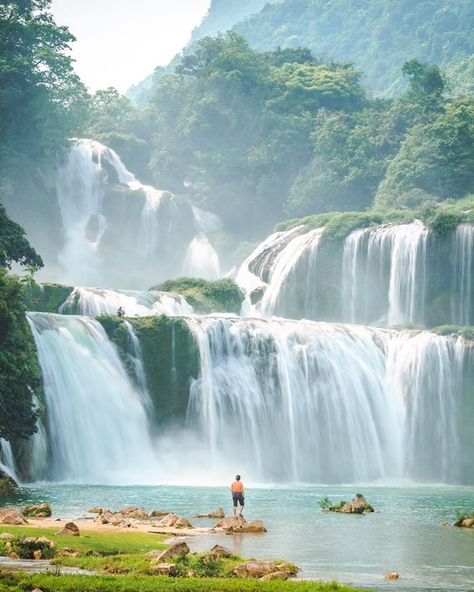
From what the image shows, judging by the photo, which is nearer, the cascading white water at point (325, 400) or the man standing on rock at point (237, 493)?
the man standing on rock at point (237, 493)

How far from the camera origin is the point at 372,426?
53.1 meters

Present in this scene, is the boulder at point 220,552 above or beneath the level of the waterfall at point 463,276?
beneath

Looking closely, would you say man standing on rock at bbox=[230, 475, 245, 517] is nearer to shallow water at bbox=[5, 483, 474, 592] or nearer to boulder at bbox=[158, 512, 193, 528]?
shallow water at bbox=[5, 483, 474, 592]

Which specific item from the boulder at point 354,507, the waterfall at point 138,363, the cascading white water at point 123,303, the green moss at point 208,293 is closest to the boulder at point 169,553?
the boulder at point 354,507

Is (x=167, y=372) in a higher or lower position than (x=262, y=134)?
lower

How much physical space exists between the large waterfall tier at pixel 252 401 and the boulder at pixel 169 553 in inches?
804

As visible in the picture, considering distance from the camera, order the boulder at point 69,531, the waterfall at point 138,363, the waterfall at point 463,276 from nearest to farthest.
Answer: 1. the boulder at point 69,531
2. the waterfall at point 138,363
3. the waterfall at point 463,276

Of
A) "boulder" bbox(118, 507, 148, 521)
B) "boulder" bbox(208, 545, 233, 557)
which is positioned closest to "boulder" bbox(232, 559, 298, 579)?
"boulder" bbox(208, 545, 233, 557)

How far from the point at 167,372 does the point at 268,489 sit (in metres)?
7.91

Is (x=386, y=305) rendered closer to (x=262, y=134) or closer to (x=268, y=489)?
(x=268, y=489)

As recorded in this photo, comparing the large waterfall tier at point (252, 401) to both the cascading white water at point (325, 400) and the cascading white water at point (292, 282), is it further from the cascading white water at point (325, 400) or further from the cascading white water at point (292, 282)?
the cascading white water at point (292, 282)

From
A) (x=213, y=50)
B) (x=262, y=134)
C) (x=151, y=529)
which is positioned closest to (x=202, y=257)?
(x=262, y=134)

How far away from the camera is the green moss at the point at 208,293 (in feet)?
202

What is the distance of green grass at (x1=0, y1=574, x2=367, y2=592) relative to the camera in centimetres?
1822
